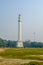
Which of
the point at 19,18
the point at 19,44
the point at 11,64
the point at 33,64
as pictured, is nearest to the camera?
the point at 33,64

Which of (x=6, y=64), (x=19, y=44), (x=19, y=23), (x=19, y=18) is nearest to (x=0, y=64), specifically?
(x=6, y=64)

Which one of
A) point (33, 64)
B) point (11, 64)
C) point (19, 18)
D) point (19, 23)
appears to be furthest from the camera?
point (19, 18)

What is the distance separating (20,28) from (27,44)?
41.3 meters

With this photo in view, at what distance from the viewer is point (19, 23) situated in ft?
421

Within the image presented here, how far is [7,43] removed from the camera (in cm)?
14438

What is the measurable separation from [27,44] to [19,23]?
37.4 metres

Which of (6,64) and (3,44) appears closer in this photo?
(6,64)

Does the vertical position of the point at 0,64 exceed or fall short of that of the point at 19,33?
it falls short

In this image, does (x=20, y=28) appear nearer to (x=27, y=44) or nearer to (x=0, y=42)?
(x=0, y=42)

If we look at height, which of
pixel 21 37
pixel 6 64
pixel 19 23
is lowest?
pixel 6 64

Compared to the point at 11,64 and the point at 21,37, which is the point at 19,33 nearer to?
the point at 21,37

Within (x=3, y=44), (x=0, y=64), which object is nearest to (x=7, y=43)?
(x=3, y=44)

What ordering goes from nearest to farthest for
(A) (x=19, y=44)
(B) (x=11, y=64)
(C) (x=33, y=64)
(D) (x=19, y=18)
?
1. (C) (x=33, y=64)
2. (B) (x=11, y=64)
3. (A) (x=19, y=44)
4. (D) (x=19, y=18)

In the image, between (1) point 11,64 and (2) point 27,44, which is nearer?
(1) point 11,64
